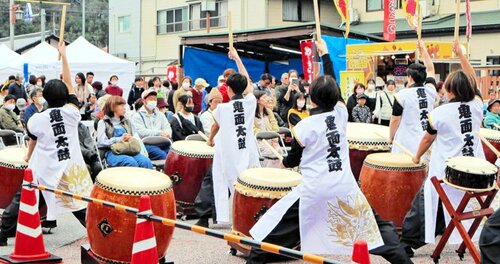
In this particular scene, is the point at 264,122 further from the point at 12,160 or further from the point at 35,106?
the point at 12,160

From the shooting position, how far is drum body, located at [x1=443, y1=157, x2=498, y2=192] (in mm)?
5543

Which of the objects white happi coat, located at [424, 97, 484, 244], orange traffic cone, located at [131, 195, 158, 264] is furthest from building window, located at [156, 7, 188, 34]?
orange traffic cone, located at [131, 195, 158, 264]

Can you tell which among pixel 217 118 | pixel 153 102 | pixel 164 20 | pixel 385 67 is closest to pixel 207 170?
pixel 217 118

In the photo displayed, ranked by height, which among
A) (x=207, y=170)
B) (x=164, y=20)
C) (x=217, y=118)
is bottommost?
(x=207, y=170)

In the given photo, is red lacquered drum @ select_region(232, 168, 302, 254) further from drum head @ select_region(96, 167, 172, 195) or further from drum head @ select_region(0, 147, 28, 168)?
drum head @ select_region(0, 147, 28, 168)

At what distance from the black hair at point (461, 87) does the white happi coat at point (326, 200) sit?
1456 millimetres

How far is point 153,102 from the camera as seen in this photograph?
10195 millimetres

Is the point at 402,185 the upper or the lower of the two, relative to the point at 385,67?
lower

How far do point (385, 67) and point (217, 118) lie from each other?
11.9m

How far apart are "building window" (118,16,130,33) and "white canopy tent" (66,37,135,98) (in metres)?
17.0

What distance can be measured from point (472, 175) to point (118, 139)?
4545 mm

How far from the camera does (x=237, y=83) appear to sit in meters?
7.38

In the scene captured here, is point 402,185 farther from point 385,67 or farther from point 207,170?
point 385,67

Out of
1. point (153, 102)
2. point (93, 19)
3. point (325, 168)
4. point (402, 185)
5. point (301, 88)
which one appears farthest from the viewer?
point (93, 19)
